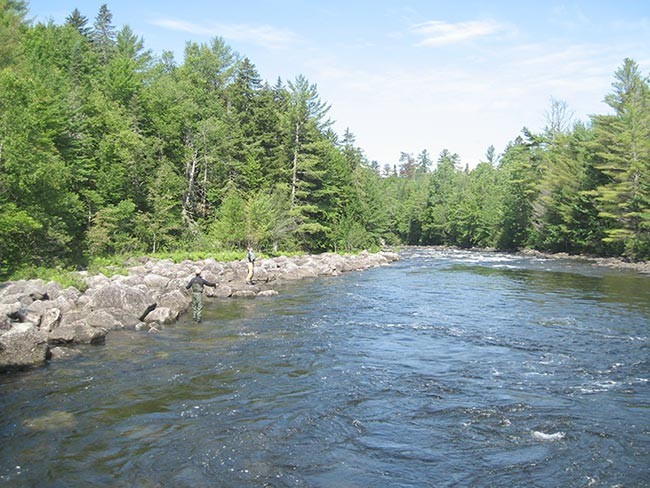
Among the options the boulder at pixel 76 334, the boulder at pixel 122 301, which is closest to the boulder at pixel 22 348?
the boulder at pixel 76 334

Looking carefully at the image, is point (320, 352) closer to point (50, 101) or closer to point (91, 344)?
point (91, 344)

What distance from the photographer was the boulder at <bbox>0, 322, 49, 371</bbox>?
11.3 meters

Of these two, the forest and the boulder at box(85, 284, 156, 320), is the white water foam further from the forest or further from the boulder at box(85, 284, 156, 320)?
the forest

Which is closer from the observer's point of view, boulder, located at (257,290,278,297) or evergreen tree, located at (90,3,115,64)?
boulder, located at (257,290,278,297)

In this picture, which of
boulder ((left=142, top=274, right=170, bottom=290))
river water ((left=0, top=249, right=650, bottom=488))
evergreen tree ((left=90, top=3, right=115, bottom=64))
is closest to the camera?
river water ((left=0, top=249, right=650, bottom=488))

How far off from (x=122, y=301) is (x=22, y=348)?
5.02m

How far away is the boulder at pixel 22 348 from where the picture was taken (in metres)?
11.3

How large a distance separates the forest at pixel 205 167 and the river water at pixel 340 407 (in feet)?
41.2

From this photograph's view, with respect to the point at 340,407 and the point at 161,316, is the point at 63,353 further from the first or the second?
the point at 340,407

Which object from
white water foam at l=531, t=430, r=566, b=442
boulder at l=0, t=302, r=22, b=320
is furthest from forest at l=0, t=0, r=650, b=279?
white water foam at l=531, t=430, r=566, b=442

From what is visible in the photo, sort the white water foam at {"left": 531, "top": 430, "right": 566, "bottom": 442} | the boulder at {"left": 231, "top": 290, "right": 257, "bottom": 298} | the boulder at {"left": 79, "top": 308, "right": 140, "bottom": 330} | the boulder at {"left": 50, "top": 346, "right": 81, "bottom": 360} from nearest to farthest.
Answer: the white water foam at {"left": 531, "top": 430, "right": 566, "bottom": 442}, the boulder at {"left": 50, "top": 346, "right": 81, "bottom": 360}, the boulder at {"left": 79, "top": 308, "right": 140, "bottom": 330}, the boulder at {"left": 231, "top": 290, "right": 257, "bottom": 298}

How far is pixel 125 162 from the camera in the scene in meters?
35.4

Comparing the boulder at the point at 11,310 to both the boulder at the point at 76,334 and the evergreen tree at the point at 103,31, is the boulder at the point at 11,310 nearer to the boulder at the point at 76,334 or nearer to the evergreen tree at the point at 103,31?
the boulder at the point at 76,334

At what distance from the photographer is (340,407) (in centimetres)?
967
